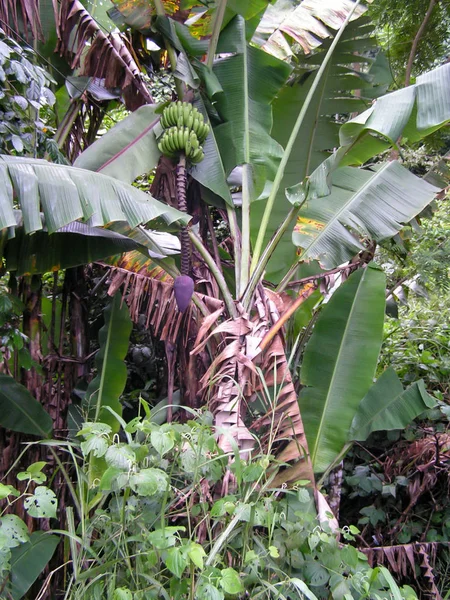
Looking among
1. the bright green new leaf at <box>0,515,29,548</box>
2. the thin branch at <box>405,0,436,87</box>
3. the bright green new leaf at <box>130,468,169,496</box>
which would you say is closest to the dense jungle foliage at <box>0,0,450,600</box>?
the bright green new leaf at <box>0,515,29,548</box>

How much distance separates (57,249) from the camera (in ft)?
8.25

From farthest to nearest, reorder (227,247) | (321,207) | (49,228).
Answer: (227,247)
(321,207)
(49,228)

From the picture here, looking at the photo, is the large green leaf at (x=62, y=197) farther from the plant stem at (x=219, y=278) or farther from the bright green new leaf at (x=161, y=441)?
the bright green new leaf at (x=161, y=441)

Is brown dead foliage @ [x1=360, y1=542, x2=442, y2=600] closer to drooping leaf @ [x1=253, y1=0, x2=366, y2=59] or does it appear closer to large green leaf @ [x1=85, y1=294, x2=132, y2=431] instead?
large green leaf @ [x1=85, y1=294, x2=132, y2=431]

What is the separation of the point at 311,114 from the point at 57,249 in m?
1.69

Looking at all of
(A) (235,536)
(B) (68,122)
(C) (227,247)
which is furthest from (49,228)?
(C) (227,247)

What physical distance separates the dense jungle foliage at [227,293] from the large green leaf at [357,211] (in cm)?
1

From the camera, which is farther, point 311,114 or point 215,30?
point 311,114

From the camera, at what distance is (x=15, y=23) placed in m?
2.62

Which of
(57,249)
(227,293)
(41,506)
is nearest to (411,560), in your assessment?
(227,293)

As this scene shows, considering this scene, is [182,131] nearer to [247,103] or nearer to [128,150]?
[128,150]

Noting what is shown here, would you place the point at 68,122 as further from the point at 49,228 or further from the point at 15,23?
the point at 49,228

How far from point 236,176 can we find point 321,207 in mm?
580

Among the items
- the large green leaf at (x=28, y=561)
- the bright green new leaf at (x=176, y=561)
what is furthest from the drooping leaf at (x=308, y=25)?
the large green leaf at (x=28, y=561)
